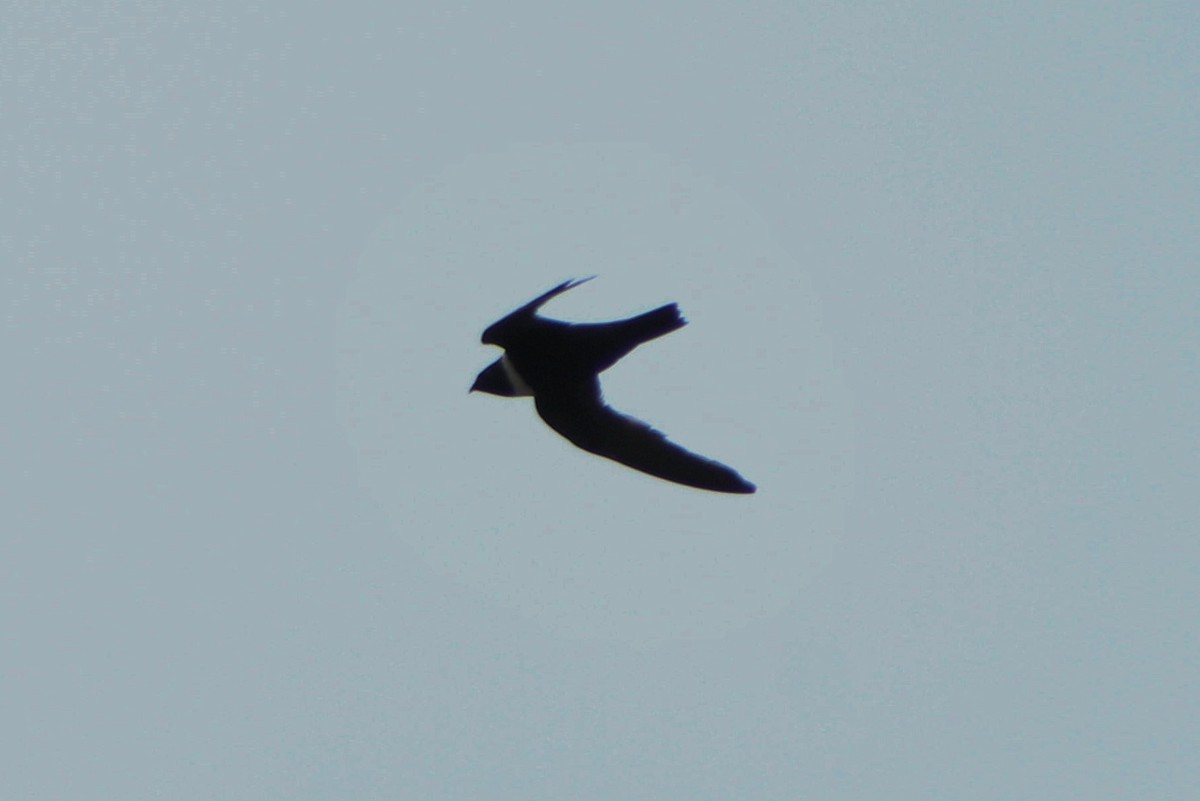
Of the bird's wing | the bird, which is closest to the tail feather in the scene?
the bird

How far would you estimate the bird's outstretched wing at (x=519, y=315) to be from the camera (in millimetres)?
3559

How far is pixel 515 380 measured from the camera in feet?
13.3

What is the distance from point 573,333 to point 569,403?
1.24ft

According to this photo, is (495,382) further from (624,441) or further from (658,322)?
(658,322)

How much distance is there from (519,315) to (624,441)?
62 centimetres

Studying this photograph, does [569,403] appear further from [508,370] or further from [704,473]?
[704,473]

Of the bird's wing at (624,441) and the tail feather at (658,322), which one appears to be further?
the bird's wing at (624,441)

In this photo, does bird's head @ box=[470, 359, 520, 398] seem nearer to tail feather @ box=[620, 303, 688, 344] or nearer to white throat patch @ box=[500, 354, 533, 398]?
white throat patch @ box=[500, 354, 533, 398]

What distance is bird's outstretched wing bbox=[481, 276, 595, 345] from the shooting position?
3559mm

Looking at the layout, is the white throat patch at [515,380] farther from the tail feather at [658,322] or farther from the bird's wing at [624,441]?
the tail feather at [658,322]

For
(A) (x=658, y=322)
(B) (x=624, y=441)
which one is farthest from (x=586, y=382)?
(A) (x=658, y=322)

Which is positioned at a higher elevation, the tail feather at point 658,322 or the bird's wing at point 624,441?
the tail feather at point 658,322

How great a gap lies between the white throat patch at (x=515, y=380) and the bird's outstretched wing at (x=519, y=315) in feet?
0.35

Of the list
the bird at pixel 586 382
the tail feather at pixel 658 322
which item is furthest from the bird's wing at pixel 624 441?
the tail feather at pixel 658 322
